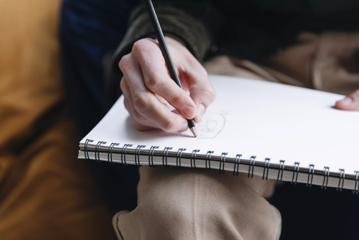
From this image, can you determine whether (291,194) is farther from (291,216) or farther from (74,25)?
(74,25)

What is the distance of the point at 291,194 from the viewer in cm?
76

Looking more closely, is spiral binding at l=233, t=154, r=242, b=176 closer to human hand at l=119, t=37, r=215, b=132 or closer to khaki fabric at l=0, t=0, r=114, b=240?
human hand at l=119, t=37, r=215, b=132

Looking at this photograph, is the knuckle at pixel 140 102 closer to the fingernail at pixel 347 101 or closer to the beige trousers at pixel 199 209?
the beige trousers at pixel 199 209

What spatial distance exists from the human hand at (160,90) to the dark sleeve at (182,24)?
0.23 ft

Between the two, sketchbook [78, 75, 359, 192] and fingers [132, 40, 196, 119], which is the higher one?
fingers [132, 40, 196, 119]

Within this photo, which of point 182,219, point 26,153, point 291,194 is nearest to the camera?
point 182,219

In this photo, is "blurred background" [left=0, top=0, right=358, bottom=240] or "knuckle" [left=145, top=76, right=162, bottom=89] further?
"blurred background" [left=0, top=0, right=358, bottom=240]

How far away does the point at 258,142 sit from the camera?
554 millimetres

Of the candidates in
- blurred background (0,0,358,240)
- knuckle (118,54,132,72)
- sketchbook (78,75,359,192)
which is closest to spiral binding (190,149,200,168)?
sketchbook (78,75,359,192)

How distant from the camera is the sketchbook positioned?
52 centimetres

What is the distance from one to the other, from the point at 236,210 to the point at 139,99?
0.14 meters

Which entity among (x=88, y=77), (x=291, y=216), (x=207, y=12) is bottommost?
(x=291, y=216)

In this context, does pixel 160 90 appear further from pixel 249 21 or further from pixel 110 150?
pixel 249 21

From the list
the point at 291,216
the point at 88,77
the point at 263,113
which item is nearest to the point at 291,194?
the point at 291,216
